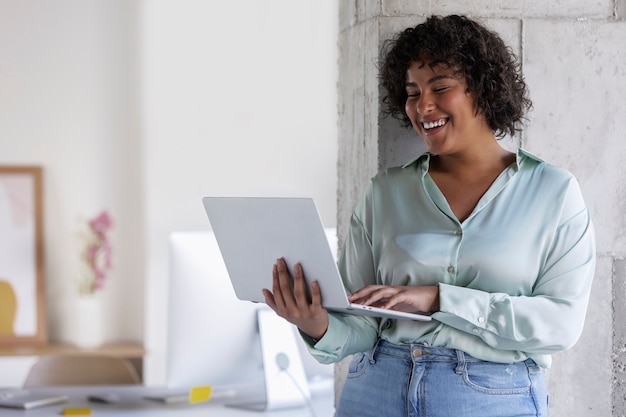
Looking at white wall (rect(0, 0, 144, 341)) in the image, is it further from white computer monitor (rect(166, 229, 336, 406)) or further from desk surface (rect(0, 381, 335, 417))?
white computer monitor (rect(166, 229, 336, 406))

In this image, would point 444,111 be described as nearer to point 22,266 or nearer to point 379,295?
point 379,295

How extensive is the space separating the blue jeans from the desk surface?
1011 millimetres

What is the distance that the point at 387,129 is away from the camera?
2199mm

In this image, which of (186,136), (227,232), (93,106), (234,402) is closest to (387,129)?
(227,232)

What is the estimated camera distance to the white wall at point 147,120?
464 cm

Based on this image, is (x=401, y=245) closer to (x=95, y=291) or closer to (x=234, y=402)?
(x=234, y=402)

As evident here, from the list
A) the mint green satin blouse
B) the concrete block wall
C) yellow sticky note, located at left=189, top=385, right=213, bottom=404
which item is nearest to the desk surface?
yellow sticky note, located at left=189, top=385, right=213, bottom=404

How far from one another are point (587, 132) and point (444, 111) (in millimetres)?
660

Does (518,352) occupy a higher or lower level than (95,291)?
higher

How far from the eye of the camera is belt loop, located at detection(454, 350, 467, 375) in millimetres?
1670

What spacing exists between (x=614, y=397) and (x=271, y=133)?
281 cm

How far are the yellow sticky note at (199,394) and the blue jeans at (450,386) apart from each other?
1.20m

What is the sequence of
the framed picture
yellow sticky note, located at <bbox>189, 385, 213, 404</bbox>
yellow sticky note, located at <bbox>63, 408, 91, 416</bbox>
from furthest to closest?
the framed picture < yellow sticky note, located at <bbox>189, 385, 213, 404</bbox> < yellow sticky note, located at <bbox>63, 408, 91, 416</bbox>

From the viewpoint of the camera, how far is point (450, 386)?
1.67 m
